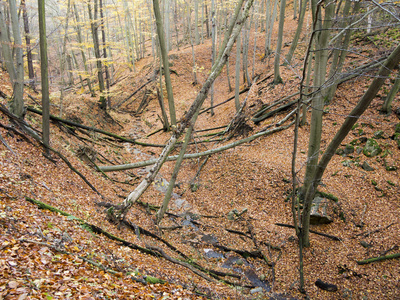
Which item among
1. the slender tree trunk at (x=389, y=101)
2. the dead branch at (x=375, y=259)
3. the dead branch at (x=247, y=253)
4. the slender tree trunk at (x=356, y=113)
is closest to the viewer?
the slender tree trunk at (x=356, y=113)

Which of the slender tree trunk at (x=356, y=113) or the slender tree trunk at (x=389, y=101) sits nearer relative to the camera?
the slender tree trunk at (x=356, y=113)

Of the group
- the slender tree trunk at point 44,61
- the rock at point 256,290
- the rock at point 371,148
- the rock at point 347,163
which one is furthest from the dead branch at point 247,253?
the slender tree trunk at point 44,61

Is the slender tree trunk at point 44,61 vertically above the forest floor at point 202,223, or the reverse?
the slender tree trunk at point 44,61

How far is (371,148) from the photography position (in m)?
9.37

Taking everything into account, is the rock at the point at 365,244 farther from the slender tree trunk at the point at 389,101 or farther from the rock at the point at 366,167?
the slender tree trunk at the point at 389,101

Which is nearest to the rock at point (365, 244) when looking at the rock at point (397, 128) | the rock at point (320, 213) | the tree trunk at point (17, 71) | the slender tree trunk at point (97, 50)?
the rock at point (320, 213)

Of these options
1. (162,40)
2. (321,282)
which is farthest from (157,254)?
(162,40)

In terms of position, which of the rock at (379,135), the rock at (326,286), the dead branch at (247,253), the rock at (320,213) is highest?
the rock at (379,135)

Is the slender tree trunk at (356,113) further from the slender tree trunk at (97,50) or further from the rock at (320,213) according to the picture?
the slender tree trunk at (97,50)

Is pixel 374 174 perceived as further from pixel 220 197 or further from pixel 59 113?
pixel 59 113

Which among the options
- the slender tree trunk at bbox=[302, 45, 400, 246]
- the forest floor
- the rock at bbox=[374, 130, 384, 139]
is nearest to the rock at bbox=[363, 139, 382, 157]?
the forest floor

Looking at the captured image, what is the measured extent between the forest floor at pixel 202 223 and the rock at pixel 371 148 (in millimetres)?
A: 182

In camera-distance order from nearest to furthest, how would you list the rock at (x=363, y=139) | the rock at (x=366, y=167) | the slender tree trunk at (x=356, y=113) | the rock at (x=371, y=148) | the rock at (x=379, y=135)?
1. the slender tree trunk at (x=356, y=113)
2. the rock at (x=366, y=167)
3. the rock at (x=371, y=148)
4. the rock at (x=379, y=135)
5. the rock at (x=363, y=139)

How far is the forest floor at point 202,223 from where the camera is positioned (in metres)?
3.50
